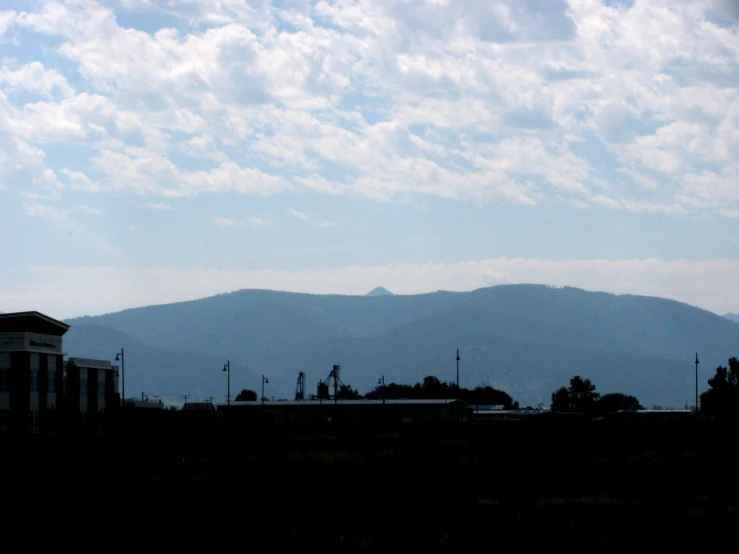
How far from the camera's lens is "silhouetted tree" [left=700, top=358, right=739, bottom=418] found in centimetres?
15034

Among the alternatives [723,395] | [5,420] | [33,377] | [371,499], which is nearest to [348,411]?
[723,395]

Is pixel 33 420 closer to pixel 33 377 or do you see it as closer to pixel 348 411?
pixel 33 377

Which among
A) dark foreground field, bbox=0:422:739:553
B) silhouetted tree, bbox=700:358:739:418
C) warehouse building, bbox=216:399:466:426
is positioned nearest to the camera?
dark foreground field, bbox=0:422:739:553

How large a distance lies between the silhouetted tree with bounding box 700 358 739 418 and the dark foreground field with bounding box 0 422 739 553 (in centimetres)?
9417

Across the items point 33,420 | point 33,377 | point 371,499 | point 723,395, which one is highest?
point 33,377

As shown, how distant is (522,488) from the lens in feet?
127

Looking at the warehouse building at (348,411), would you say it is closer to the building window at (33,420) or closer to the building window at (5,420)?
the building window at (33,420)

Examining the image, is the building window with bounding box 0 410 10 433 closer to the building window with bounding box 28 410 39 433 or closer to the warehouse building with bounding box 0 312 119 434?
the warehouse building with bounding box 0 312 119 434

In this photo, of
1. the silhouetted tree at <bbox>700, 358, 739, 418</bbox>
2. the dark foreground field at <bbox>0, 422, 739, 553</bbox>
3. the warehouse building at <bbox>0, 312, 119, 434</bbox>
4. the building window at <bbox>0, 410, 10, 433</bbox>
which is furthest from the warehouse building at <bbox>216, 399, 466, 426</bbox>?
the dark foreground field at <bbox>0, 422, 739, 553</bbox>

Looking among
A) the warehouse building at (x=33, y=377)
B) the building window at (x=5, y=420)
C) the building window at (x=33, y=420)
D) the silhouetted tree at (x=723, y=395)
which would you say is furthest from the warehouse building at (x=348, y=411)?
the building window at (x=5, y=420)

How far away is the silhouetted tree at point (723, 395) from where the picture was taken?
493 ft

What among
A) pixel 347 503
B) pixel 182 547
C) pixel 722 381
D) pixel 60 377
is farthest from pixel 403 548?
pixel 722 381

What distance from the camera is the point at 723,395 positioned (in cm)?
16150

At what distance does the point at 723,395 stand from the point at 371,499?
13794cm
